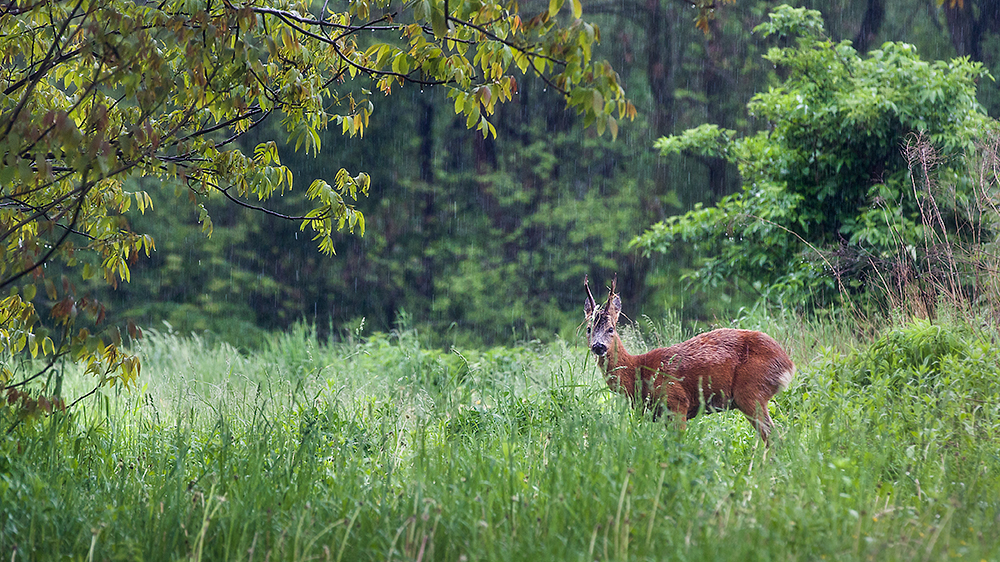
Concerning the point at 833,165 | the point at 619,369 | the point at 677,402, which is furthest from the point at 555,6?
the point at 833,165

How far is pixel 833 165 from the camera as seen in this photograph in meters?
10.2

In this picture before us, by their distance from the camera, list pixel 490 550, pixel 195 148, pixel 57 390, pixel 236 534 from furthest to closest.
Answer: pixel 195 148 → pixel 57 390 → pixel 236 534 → pixel 490 550

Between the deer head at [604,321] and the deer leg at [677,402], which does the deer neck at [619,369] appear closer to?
the deer head at [604,321]

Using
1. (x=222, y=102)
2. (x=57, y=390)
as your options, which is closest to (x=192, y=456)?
(x=57, y=390)

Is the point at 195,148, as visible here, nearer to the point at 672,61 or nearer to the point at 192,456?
the point at 192,456

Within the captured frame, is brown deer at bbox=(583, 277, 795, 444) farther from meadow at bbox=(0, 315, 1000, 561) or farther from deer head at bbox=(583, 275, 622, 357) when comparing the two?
meadow at bbox=(0, 315, 1000, 561)

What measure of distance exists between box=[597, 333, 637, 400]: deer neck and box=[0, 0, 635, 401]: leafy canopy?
1537mm

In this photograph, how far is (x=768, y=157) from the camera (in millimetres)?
10914

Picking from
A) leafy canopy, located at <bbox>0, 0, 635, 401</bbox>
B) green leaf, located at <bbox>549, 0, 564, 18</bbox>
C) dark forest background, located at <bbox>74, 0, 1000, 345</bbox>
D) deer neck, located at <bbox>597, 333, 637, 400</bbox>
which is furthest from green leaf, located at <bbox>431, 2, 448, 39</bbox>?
dark forest background, located at <bbox>74, 0, 1000, 345</bbox>

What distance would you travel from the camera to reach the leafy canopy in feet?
9.82

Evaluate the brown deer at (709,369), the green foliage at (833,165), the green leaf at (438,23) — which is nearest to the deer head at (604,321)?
the brown deer at (709,369)

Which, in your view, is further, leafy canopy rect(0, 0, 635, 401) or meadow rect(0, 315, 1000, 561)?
leafy canopy rect(0, 0, 635, 401)

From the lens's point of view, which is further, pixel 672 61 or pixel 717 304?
pixel 672 61

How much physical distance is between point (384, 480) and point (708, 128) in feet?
32.9
